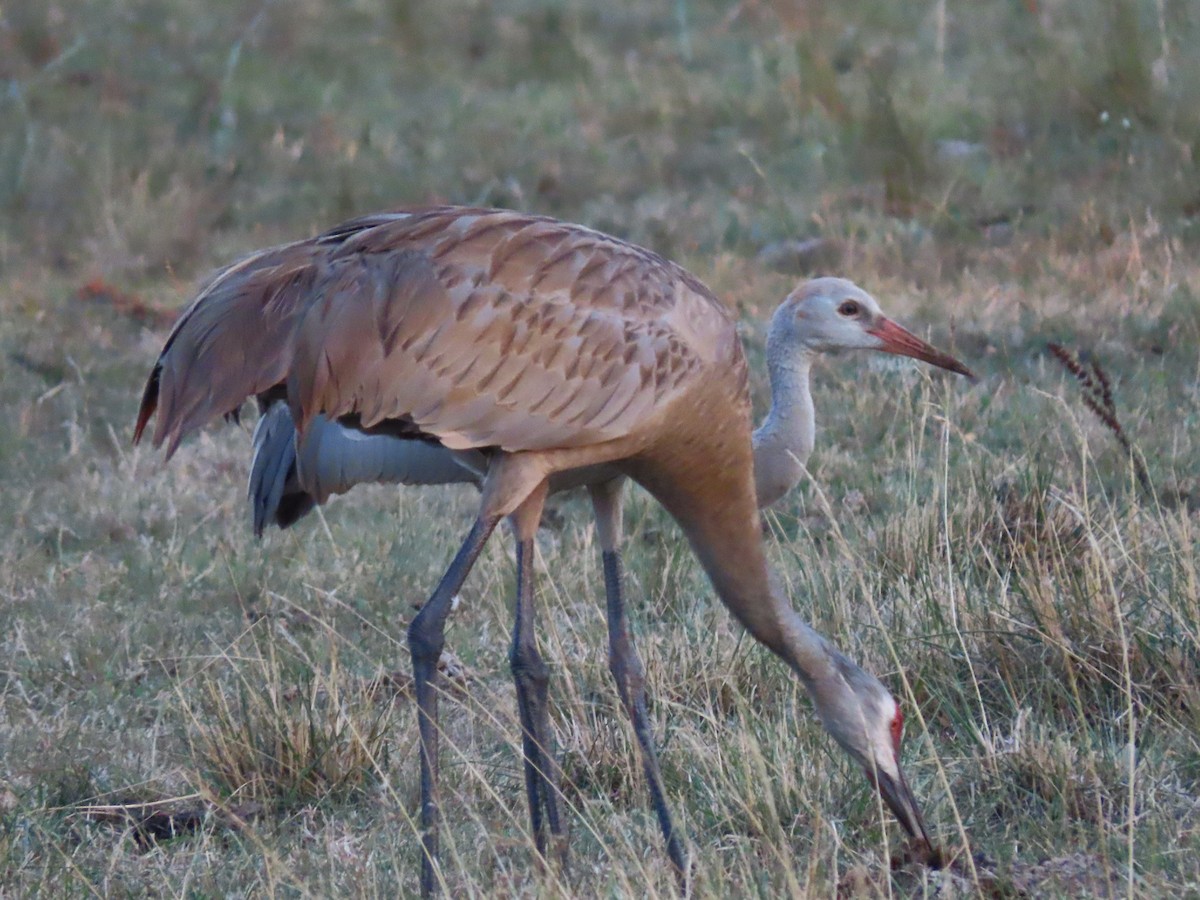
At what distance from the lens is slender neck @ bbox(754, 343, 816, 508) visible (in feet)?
16.0

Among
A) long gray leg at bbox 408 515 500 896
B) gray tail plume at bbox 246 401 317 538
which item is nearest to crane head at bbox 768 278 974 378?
long gray leg at bbox 408 515 500 896

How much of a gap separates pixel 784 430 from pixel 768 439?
5 cm

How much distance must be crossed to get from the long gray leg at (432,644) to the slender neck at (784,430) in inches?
38.9

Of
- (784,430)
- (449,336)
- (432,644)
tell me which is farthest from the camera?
(784,430)

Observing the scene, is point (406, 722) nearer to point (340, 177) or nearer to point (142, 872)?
point (142, 872)

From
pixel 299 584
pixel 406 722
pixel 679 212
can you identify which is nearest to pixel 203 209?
pixel 679 212

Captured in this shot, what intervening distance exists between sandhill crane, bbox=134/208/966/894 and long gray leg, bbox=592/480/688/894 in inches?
0.5

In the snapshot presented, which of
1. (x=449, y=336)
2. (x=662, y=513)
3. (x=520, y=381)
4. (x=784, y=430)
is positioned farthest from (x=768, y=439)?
(x=662, y=513)

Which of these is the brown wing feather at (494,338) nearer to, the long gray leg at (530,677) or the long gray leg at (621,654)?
the long gray leg at (530,677)

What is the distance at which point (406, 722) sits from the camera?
4840 millimetres

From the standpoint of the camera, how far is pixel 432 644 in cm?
423

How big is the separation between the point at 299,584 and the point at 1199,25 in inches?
271

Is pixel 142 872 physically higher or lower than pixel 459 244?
lower

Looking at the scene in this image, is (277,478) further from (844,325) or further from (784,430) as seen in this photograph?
(844,325)
